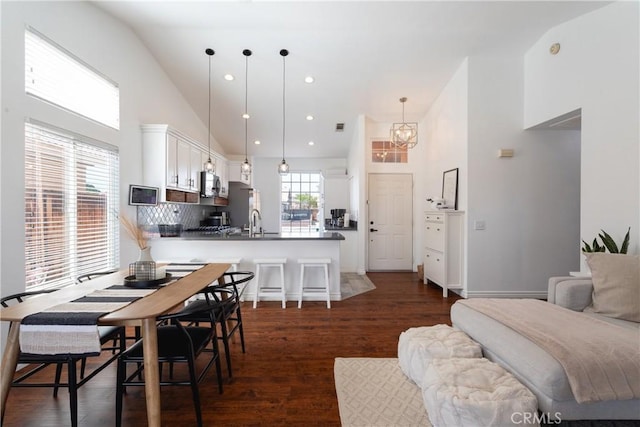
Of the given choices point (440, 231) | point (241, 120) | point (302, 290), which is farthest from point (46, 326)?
point (241, 120)

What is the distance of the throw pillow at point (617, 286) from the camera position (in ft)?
6.58

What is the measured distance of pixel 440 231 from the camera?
4.48 meters

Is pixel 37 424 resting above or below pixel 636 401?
below

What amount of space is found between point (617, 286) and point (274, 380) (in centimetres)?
261

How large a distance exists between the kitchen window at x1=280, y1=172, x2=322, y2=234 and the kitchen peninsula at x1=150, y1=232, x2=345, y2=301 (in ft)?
12.1

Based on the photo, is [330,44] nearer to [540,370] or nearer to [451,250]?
[451,250]

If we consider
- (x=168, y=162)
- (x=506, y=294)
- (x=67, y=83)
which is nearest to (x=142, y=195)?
(x=168, y=162)

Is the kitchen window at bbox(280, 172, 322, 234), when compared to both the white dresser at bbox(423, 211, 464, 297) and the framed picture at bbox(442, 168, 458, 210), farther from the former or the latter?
the white dresser at bbox(423, 211, 464, 297)

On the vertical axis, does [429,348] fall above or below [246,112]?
below

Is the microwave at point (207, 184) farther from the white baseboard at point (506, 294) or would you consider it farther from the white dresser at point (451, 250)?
the white baseboard at point (506, 294)

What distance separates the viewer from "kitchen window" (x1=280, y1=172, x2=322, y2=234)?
7.77 meters

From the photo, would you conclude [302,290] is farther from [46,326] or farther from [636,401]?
[636,401]

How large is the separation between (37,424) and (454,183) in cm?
504

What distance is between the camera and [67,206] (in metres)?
2.82
